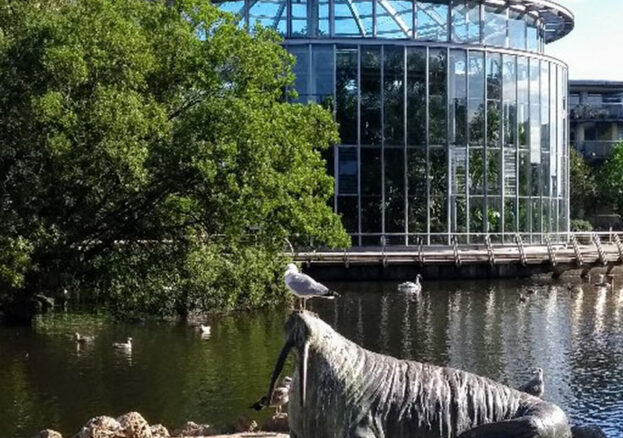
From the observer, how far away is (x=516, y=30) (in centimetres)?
5028

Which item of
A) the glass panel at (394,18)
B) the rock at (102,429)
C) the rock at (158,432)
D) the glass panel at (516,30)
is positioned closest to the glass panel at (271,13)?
the glass panel at (394,18)

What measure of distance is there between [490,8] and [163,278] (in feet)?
101

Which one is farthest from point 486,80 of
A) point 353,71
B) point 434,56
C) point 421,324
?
point 421,324

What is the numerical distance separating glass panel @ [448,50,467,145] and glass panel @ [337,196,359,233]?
5.79 meters

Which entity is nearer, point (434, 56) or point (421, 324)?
point (421, 324)

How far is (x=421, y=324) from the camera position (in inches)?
1068

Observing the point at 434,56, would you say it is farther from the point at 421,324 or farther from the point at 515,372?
the point at 515,372

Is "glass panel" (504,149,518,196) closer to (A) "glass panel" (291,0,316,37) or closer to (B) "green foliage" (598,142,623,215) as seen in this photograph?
(A) "glass panel" (291,0,316,37)

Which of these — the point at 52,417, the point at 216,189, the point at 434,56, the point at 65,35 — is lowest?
the point at 52,417

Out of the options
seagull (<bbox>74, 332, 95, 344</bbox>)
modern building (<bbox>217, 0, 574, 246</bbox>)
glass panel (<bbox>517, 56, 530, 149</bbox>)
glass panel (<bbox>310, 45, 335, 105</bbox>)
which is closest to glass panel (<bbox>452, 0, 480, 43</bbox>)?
modern building (<bbox>217, 0, 574, 246</bbox>)

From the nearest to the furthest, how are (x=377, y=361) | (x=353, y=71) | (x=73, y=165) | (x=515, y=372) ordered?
(x=377, y=361)
(x=515, y=372)
(x=73, y=165)
(x=353, y=71)

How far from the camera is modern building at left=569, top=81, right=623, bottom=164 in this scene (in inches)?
3337

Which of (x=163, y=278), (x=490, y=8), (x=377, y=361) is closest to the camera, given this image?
(x=377, y=361)

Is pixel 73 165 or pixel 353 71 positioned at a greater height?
pixel 353 71
